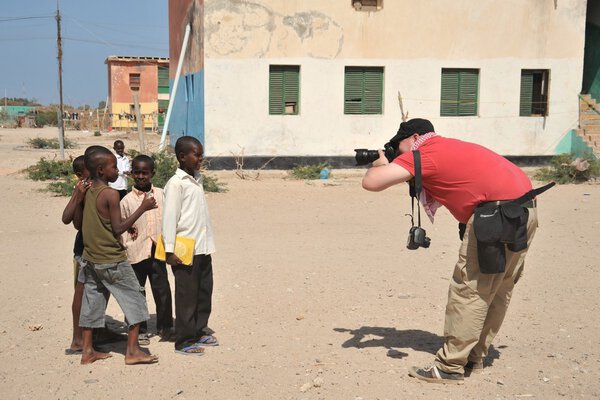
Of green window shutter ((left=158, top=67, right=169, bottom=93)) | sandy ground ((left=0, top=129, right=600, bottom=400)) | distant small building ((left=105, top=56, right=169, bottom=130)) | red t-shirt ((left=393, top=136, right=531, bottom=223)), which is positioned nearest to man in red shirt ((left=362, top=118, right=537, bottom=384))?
red t-shirt ((left=393, top=136, right=531, bottom=223))

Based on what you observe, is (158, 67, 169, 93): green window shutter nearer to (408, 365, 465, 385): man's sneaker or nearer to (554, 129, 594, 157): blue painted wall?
(554, 129, 594, 157): blue painted wall

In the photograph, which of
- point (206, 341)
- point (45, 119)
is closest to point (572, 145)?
point (206, 341)

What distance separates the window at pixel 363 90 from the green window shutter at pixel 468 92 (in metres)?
2.26

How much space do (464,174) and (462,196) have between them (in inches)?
5.5

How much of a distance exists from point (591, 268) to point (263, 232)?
4242 mm

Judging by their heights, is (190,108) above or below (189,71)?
below

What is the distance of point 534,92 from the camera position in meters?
19.1

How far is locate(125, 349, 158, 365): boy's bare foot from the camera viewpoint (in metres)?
4.48

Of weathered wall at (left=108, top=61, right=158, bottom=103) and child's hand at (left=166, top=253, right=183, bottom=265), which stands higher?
weathered wall at (left=108, top=61, right=158, bottom=103)

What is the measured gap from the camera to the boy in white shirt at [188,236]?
4.50 metres

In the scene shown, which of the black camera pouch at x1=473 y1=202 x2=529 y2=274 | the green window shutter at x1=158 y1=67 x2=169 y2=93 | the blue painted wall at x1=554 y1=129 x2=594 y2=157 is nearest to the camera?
the black camera pouch at x1=473 y1=202 x2=529 y2=274

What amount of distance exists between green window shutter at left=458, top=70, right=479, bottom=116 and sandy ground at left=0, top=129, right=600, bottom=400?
347 inches

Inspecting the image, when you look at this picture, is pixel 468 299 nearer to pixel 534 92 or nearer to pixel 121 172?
pixel 121 172

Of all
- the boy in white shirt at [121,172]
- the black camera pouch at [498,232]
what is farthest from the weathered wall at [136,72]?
the black camera pouch at [498,232]
